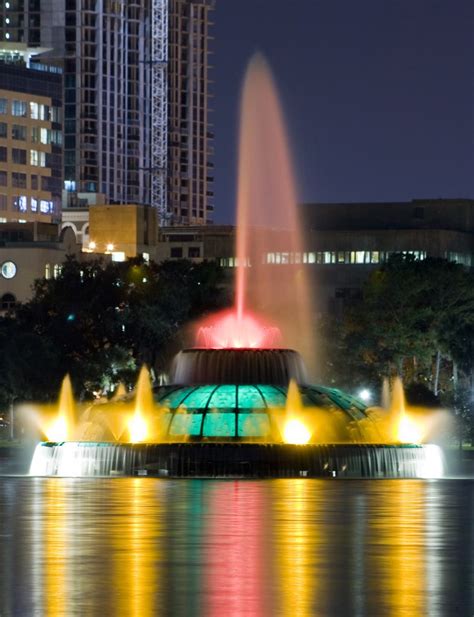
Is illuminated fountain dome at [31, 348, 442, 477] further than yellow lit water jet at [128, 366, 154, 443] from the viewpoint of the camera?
No

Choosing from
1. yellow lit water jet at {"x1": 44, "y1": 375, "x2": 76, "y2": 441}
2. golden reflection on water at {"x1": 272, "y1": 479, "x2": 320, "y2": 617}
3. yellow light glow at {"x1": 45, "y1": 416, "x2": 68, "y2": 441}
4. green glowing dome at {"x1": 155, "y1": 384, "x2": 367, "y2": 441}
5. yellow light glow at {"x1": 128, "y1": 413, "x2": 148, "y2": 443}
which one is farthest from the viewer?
yellow lit water jet at {"x1": 44, "y1": 375, "x2": 76, "y2": 441}

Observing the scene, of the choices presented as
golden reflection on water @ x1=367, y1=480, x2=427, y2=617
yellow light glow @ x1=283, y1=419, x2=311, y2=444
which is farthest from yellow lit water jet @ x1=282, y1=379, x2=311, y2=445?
golden reflection on water @ x1=367, y1=480, x2=427, y2=617

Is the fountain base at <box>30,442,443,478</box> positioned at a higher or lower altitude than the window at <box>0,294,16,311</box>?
lower

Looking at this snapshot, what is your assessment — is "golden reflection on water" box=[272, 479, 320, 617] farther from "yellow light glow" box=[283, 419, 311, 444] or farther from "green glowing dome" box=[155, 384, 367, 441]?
"yellow light glow" box=[283, 419, 311, 444]

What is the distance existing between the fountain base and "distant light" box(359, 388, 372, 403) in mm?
57131

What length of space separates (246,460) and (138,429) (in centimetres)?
970

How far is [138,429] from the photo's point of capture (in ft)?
201

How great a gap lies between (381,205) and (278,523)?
164 meters

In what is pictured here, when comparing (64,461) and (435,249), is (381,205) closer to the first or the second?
(435,249)

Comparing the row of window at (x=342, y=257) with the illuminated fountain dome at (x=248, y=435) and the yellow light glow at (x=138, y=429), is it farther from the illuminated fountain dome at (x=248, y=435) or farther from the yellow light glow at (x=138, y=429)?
the yellow light glow at (x=138, y=429)

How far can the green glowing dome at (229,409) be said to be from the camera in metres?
59.0

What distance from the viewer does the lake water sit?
22.1 metres

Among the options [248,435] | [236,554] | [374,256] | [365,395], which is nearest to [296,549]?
[236,554]

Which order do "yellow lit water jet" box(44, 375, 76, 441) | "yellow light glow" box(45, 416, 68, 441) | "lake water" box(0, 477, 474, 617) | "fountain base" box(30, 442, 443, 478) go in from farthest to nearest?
"yellow lit water jet" box(44, 375, 76, 441)
"yellow light glow" box(45, 416, 68, 441)
"fountain base" box(30, 442, 443, 478)
"lake water" box(0, 477, 474, 617)
